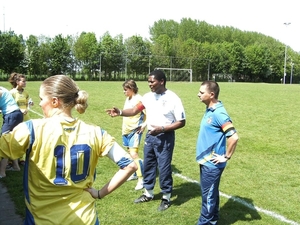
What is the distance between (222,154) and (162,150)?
1.31 m

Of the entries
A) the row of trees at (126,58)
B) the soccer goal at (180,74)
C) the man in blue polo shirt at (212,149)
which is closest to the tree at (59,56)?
the row of trees at (126,58)

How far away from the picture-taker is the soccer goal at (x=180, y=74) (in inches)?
2904

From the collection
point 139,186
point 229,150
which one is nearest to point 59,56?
→ point 139,186

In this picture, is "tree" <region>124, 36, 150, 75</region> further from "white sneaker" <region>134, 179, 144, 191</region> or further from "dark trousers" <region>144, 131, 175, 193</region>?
"dark trousers" <region>144, 131, 175, 193</region>

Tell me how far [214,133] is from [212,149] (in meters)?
0.22

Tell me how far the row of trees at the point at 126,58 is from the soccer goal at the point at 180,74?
11.4ft

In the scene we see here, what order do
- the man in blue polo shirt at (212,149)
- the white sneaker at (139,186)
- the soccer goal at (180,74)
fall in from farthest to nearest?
the soccer goal at (180,74), the white sneaker at (139,186), the man in blue polo shirt at (212,149)

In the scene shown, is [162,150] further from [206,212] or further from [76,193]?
[76,193]

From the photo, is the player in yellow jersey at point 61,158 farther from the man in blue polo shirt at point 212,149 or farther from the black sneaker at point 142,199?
the black sneaker at point 142,199

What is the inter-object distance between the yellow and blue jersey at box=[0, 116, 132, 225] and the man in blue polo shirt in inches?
92.4

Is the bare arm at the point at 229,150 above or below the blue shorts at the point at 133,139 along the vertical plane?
above

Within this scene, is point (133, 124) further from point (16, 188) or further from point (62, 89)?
point (62, 89)

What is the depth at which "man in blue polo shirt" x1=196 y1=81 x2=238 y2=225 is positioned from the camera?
4523 millimetres

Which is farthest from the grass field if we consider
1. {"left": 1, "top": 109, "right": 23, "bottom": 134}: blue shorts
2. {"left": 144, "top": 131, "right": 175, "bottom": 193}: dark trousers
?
{"left": 1, "top": 109, "right": 23, "bottom": 134}: blue shorts
